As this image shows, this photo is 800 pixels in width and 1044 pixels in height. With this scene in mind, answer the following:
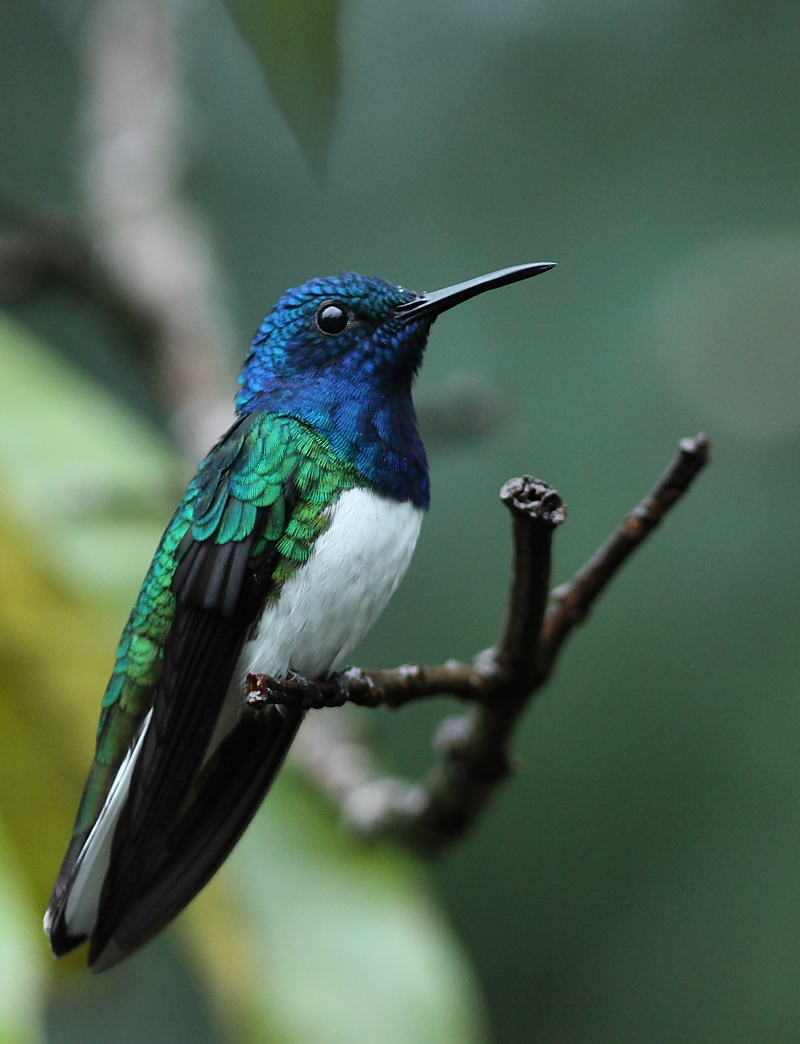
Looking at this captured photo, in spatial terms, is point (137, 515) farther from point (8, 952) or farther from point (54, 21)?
point (54, 21)

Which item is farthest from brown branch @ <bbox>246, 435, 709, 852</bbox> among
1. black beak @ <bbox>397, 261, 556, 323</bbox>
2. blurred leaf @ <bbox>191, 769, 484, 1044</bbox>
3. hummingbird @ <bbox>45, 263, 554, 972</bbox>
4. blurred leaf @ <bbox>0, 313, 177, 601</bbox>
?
blurred leaf @ <bbox>0, 313, 177, 601</bbox>

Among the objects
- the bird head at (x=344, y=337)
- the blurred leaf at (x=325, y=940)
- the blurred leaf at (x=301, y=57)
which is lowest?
the blurred leaf at (x=325, y=940)

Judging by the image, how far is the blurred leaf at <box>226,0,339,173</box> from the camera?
785mm

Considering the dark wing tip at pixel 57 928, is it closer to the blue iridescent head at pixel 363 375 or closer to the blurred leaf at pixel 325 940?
the blurred leaf at pixel 325 940

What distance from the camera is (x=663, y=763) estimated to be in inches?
228

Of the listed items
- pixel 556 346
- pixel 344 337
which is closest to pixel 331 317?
pixel 344 337

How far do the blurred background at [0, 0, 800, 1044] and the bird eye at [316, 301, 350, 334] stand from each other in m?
1.51

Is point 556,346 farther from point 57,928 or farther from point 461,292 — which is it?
point 57,928

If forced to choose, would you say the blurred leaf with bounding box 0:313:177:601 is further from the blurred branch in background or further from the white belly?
the white belly

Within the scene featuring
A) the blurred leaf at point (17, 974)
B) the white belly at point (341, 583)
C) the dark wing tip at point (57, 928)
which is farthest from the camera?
the white belly at point (341, 583)

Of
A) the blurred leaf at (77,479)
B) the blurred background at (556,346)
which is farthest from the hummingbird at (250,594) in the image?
the blurred background at (556,346)

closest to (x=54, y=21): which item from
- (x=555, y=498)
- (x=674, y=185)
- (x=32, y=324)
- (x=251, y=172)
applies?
(x=251, y=172)

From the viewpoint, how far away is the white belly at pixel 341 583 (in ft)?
5.55

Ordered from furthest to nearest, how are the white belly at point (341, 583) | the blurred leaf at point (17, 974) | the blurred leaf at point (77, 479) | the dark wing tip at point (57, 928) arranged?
the blurred leaf at point (77, 479) → the white belly at point (341, 583) → the dark wing tip at point (57, 928) → the blurred leaf at point (17, 974)
